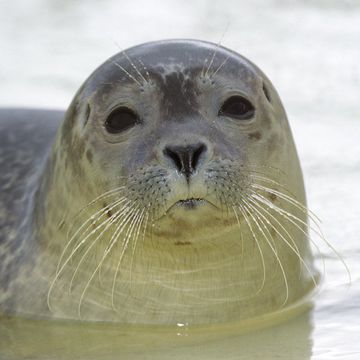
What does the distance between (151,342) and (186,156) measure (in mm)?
943

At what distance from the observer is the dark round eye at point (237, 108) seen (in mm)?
6527

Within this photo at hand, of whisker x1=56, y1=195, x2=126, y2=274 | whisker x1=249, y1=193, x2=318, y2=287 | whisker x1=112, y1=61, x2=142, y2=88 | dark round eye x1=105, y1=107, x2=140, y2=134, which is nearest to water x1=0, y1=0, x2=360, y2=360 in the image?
whisker x1=249, y1=193, x2=318, y2=287

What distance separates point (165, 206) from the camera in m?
6.09

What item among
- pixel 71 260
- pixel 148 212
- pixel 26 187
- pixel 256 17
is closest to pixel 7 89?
pixel 256 17

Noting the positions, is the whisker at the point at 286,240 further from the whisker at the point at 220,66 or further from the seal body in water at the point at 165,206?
the whisker at the point at 220,66

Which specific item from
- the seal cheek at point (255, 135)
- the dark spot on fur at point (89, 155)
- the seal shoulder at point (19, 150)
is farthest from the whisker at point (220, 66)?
the seal shoulder at point (19, 150)

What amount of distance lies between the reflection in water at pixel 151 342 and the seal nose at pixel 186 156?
80cm

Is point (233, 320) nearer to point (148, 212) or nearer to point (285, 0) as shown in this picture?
point (148, 212)

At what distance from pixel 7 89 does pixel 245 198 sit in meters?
5.00

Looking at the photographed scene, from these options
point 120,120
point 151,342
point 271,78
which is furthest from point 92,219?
point 271,78

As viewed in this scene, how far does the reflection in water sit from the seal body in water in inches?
3.3

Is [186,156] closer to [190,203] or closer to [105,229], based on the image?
[190,203]

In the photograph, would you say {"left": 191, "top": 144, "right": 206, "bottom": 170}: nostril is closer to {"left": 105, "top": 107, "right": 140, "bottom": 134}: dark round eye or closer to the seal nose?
the seal nose

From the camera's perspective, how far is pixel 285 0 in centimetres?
1316
